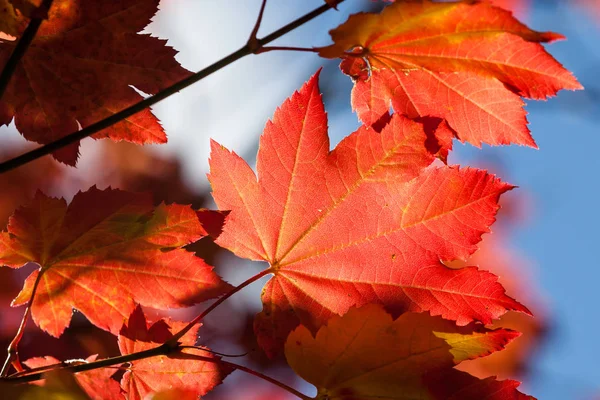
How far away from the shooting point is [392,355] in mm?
796

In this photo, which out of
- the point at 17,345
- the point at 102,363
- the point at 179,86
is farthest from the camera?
the point at 17,345

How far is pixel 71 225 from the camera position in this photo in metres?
0.93

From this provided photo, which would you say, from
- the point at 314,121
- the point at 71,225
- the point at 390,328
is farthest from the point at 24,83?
the point at 390,328

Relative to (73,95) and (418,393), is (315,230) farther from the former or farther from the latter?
(73,95)

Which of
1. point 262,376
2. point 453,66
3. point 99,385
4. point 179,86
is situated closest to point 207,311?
point 262,376

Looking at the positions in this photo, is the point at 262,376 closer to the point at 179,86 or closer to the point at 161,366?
the point at 161,366

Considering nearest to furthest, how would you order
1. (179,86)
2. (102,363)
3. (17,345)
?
(179,86)
(102,363)
(17,345)

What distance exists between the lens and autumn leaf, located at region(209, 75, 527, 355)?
2.92 feet

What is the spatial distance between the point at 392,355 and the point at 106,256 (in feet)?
1.69

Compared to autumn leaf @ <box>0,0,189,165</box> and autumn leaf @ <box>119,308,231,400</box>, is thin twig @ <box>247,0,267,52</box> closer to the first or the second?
autumn leaf @ <box>0,0,189,165</box>

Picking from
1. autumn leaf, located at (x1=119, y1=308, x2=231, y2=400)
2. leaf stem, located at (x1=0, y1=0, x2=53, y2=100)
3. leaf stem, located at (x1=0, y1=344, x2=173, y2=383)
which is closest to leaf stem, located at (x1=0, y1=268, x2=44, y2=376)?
leaf stem, located at (x1=0, y1=344, x2=173, y2=383)

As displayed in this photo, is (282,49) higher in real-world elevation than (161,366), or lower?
higher

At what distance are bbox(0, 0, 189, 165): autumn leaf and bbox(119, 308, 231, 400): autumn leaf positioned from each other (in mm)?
318

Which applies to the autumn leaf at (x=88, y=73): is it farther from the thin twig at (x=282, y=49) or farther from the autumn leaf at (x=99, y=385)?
the autumn leaf at (x=99, y=385)
